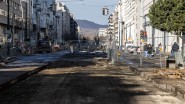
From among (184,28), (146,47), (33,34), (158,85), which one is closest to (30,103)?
(158,85)

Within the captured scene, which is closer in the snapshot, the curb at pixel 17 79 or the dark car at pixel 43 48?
the curb at pixel 17 79

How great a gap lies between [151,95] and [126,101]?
7.01ft

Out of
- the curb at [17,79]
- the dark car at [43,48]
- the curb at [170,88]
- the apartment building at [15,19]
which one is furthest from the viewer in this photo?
the apartment building at [15,19]

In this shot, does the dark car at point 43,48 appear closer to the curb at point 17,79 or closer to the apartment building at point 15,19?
the apartment building at point 15,19

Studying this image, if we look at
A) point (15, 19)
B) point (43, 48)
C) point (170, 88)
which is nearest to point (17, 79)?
point (170, 88)

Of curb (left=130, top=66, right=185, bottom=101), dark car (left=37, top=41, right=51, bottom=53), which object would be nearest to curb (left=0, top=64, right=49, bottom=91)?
curb (left=130, top=66, right=185, bottom=101)

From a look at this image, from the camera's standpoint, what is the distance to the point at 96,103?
50.3 ft

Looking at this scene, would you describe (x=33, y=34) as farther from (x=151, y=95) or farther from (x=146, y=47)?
(x=151, y=95)

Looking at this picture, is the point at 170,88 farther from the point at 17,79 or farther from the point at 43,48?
the point at 43,48

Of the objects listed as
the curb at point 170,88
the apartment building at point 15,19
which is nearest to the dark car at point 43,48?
the apartment building at point 15,19

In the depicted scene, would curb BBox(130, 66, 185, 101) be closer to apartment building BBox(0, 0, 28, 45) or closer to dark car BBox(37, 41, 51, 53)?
dark car BBox(37, 41, 51, 53)

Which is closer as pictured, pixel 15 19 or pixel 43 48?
pixel 43 48

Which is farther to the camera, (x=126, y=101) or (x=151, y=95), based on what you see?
(x=151, y=95)

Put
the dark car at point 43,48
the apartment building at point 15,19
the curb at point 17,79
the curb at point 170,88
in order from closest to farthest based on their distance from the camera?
the curb at point 170,88 < the curb at point 17,79 < the dark car at point 43,48 < the apartment building at point 15,19
